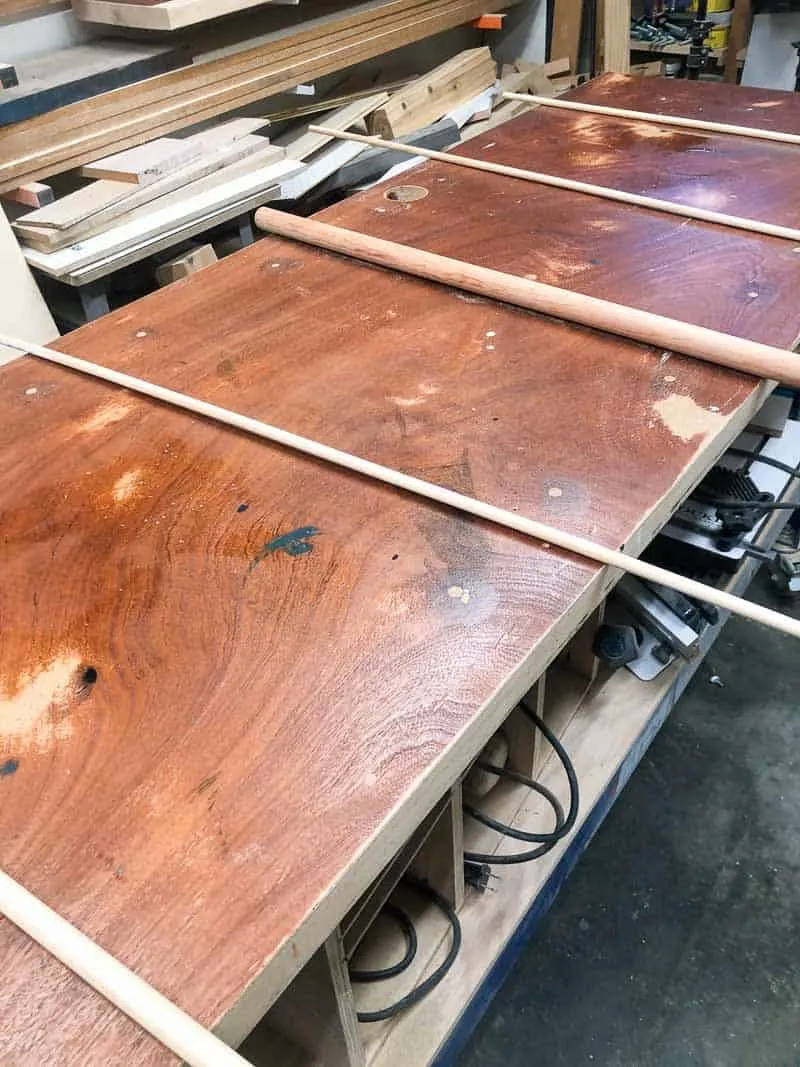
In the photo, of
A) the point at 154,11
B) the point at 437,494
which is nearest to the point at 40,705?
the point at 437,494

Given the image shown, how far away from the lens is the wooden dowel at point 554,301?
787 mm

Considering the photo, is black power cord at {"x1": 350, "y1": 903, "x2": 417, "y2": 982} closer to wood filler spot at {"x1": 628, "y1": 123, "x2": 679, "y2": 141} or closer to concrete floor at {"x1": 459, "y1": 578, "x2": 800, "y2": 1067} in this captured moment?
concrete floor at {"x1": 459, "y1": 578, "x2": 800, "y2": 1067}

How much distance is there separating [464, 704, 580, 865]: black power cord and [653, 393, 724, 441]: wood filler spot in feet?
1.38

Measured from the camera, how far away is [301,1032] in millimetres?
767

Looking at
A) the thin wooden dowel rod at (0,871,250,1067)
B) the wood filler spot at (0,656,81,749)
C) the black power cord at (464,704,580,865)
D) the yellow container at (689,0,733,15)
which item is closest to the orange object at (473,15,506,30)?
the yellow container at (689,0,733,15)

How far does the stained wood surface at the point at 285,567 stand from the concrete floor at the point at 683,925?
2.55 ft

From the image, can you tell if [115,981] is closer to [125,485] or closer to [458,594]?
[458,594]

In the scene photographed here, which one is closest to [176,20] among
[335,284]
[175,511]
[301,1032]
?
[335,284]

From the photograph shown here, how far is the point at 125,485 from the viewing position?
2.34ft

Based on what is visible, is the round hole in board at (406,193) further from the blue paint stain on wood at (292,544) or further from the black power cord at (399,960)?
the black power cord at (399,960)

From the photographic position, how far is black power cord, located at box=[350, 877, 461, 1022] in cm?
90

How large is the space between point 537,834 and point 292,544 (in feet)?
1.95

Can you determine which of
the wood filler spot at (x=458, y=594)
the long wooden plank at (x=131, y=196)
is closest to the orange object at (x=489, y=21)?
the long wooden plank at (x=131, y=196)

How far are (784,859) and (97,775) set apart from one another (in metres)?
1.14
